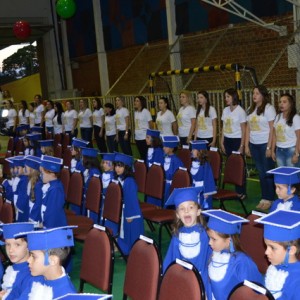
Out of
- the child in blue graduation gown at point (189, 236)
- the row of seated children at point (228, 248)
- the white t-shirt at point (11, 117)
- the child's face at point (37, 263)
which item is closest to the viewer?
the row of seated children at point (228, 248)

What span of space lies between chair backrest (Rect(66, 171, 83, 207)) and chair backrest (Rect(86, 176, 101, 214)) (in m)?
0.24

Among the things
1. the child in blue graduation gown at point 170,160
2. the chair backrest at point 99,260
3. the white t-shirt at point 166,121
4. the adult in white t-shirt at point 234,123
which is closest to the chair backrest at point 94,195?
the child in blue graduation gown at point 170,160

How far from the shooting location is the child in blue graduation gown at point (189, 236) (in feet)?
11.8

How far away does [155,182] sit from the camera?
5.79 meters

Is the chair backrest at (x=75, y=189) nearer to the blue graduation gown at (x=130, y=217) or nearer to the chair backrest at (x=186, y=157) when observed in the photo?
the blue graduation gown at (x=130, y=217)

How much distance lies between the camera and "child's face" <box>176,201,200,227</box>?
12.1 ft

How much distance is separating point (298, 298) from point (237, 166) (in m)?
3.42

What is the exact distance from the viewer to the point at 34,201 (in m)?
5.36

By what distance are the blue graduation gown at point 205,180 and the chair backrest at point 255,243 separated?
155 cm

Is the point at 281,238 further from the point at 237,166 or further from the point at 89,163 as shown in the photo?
the point at 89,163

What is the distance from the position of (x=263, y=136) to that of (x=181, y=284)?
388cm

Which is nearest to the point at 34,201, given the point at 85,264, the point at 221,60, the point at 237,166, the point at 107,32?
the point at 85,264

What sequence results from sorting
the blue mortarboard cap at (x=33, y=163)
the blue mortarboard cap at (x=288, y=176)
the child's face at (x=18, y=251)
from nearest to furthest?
the child's face at (x=18, y=251) → the blue mortarboard cap at (x=288, y=176) → the blue mortarboard cap at (x=33, y=163)

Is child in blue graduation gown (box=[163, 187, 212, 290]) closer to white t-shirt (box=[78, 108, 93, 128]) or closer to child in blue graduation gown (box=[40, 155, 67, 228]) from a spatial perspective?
child in blue graduation gown (box=[40, 155, 67, 228])
